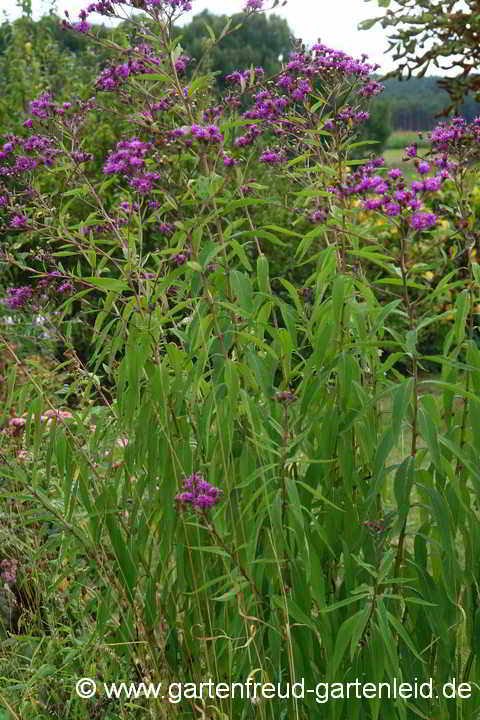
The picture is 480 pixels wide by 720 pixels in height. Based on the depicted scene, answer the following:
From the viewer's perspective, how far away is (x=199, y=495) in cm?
229

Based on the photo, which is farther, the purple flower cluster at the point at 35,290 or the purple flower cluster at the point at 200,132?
the purple flower cluster at the point at 35,290

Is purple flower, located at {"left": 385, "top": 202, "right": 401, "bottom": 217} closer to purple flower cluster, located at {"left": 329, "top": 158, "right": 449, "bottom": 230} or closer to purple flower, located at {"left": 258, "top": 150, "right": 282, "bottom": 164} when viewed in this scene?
purple flower cluster, located at {"left": 329, "top": 158, "right": 449, "bottom": 230}

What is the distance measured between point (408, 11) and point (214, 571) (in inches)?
89.3

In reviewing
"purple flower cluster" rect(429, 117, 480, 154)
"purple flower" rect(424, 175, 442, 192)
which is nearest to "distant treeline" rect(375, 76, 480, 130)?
"purple flower cluster" rect(429, 117, 480, 154)

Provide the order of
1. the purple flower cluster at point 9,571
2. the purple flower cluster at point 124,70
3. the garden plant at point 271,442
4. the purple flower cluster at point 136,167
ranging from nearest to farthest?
the garden plant at point 271,442 → the purple flower cluster at point 136,167 → the purple flower cluster at point 124,70 → the purple flower cluster at point 9,571

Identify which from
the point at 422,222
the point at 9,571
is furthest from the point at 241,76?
the point at 9,571

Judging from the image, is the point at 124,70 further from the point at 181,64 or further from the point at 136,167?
the point at 136,167

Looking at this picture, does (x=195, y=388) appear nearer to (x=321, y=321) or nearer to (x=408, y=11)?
(x=321, y=321)

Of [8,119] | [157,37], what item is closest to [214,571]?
[157,37]

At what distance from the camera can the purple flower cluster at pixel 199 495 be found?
7.44 ft

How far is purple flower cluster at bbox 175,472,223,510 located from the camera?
227cm

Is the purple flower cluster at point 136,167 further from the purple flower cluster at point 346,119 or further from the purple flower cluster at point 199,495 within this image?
the purple flower cluster at point 199,495

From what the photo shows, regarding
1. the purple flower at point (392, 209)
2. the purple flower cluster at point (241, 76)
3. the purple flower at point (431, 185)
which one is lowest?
the purple flower at point (392, 209)

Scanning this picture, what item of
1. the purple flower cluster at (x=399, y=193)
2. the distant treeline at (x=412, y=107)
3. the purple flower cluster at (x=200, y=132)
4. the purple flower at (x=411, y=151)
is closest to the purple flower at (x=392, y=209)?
the purple flower cluster at (x=399, y=193)
